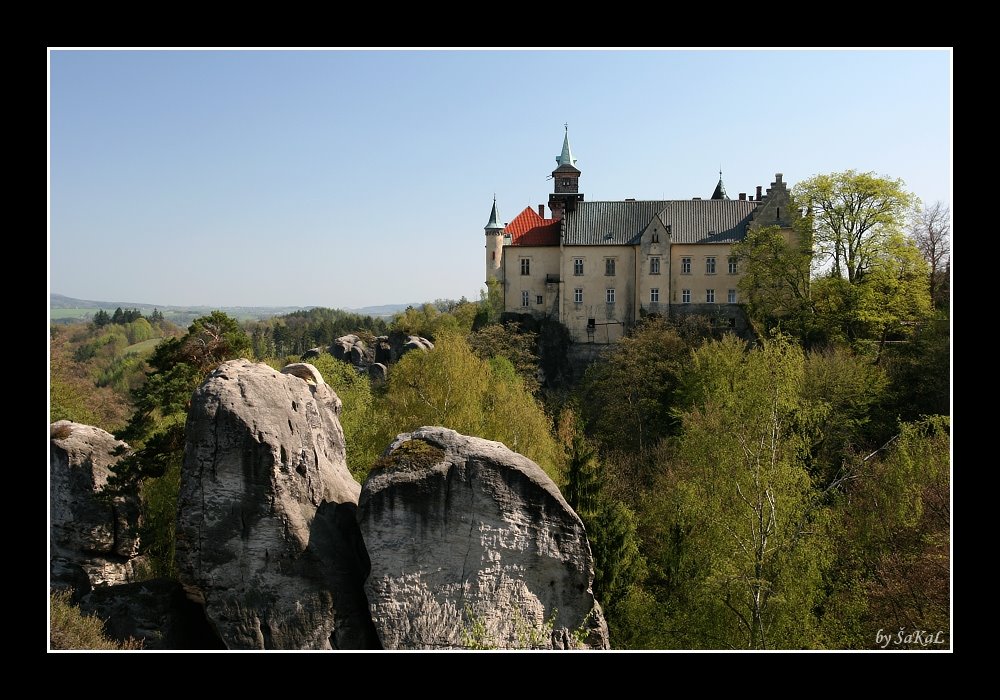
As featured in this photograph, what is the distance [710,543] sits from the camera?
1911 centimetres

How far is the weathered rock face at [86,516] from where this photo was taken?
20.6 meters

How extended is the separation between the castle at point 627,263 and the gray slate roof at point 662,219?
6 cm

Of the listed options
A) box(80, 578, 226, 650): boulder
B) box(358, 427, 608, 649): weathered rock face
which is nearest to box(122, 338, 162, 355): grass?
box(80, 578, 226, 650): boulder

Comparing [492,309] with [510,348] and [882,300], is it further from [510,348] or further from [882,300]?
[882,300]

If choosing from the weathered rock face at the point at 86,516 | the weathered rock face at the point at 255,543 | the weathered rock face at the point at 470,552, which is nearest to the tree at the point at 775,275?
the weathered rock face at the point at 470,552

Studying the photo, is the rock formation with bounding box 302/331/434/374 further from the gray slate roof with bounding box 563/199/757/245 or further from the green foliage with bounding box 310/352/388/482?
the green foliage with bounding box 310/352/388/482

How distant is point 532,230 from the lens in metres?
53.1

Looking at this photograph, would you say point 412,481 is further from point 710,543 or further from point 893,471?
point 893,471

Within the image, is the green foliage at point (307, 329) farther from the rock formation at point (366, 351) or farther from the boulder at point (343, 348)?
the rock formation at point (366, 351)

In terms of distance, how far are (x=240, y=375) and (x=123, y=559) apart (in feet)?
30.2

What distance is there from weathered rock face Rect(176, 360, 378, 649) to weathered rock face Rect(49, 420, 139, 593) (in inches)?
250

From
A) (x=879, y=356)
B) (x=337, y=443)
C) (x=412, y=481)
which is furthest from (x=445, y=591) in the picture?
(x=879, y=356)

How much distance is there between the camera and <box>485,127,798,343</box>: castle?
49719mm

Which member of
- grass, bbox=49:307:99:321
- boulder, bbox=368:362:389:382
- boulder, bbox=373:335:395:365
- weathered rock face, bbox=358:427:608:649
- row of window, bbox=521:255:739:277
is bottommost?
weathered rock face, bbox=358:427:608:649
